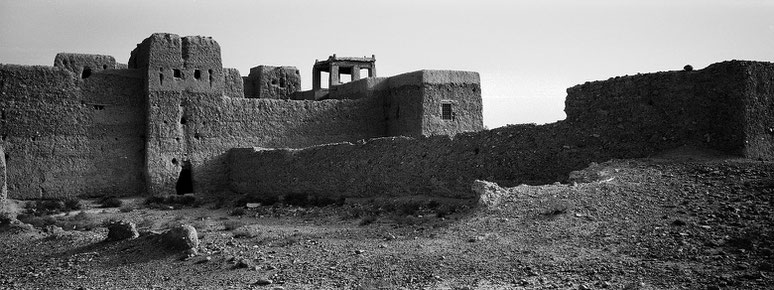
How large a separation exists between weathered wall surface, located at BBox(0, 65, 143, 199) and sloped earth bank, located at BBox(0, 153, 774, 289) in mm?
8858

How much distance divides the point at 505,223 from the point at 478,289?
9.27ft

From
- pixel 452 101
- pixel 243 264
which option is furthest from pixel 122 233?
pixel 452 101

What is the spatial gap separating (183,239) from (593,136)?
750 centimetres

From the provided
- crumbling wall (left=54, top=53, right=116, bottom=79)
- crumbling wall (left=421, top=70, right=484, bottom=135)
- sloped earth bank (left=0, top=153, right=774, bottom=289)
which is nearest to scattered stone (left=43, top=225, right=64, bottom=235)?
sloped earth bank (left=0, top=153, right=774, bottom=289)

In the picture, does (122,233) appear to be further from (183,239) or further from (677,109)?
(677,109)

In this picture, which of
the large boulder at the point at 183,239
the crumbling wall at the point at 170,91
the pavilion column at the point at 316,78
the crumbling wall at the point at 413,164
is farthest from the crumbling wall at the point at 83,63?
the large boulder at the point at 183,239

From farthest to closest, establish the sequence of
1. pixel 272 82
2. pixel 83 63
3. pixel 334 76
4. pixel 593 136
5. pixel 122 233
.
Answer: pixel 334 76 < pixel 272 82 < pixel 83 63 < pixel 593 136 < pixel 122 233

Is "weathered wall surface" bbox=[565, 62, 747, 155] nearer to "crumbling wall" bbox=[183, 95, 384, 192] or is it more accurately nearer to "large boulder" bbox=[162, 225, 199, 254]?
"large boulder" bbox=[162, 225, 199, 254]

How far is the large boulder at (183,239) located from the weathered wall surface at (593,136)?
6462 millimetres

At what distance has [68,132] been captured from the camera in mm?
23469

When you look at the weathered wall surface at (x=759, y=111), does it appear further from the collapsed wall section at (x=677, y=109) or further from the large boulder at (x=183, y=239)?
the large boulder at (x=183, y=239)

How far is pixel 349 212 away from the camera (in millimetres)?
17812

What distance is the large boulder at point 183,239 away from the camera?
12.0 m

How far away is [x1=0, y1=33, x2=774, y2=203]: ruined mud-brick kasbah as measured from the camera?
1412 cm
